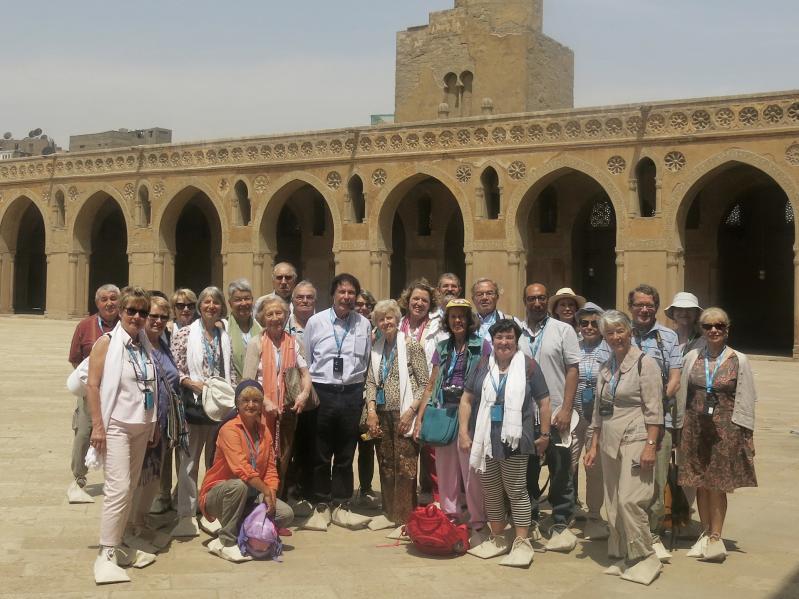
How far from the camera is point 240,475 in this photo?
5812 mm

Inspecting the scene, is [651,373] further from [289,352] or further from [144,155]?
[144,155]

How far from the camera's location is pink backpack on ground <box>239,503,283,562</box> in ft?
18.7

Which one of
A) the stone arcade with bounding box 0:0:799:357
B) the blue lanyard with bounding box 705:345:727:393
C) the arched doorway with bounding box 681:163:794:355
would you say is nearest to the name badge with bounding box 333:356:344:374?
the blue lanyard with bounding box 705:345:727:393

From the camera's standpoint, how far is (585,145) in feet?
68.5

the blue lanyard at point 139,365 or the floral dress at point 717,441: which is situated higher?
the blue lanyard at point 139,365

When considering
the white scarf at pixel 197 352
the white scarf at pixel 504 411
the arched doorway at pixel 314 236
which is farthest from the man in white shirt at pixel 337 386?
the arched doorway at pixel 314 236

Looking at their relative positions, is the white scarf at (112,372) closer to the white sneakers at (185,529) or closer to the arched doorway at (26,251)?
the white sneakers at (185,529)

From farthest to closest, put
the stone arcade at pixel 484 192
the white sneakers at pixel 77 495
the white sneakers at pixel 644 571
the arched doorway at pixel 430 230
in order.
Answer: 1. the arched doorway at pixel 430 230
2. the stone arcade at pixel 484 192
3. the white sneakers at pixel 77 495
4. the white sneakers at pixel 644 571

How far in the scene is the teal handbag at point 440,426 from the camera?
20.2ft

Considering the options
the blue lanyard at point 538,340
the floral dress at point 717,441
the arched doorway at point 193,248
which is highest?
the arched doorway at point 193,248

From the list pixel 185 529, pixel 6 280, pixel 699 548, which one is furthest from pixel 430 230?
pixel 699 548

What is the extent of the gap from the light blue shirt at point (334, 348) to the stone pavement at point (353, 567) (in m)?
1.05

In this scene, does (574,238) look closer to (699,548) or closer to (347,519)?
(347,519)

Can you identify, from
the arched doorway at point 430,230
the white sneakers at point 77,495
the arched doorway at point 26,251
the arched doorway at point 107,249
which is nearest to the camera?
the white sneakers at point 77,495
